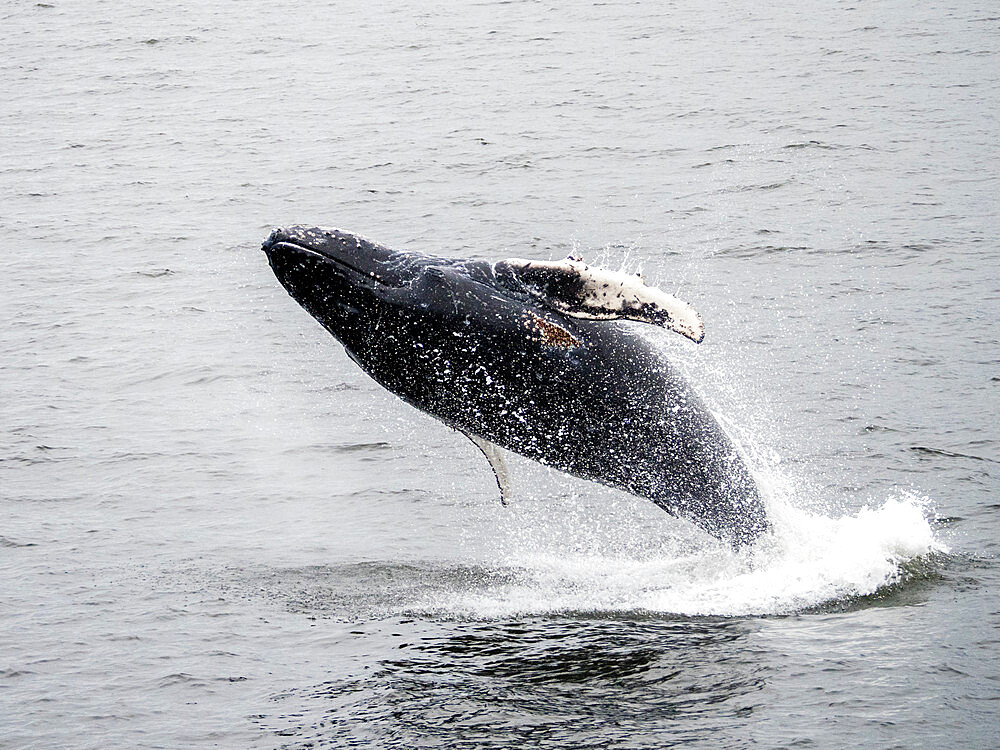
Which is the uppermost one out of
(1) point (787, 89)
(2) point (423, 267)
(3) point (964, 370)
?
(1) point (787, 89)

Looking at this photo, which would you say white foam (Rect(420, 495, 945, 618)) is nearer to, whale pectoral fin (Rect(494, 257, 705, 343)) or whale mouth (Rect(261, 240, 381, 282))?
whale pectoral fin (Rect(494, 257, 705, 343))

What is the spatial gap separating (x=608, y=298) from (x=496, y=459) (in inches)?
85.5

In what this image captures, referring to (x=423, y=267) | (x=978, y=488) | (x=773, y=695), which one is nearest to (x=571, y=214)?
(x=978, y=488)

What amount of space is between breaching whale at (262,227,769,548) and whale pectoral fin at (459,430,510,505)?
2.4 inches

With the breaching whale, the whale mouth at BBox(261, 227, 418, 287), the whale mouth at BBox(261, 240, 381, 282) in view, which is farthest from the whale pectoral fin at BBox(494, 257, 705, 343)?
the whale mouth at BBox(261, 240, 381, 282)

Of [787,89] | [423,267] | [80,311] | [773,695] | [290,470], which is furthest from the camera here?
[787,89]

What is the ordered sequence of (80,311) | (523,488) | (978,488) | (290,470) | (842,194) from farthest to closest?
(842,194), (80,311), (290,470), (523,488), (978,488)

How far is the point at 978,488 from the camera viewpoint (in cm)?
1398

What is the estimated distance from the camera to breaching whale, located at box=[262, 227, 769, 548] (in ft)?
36.4

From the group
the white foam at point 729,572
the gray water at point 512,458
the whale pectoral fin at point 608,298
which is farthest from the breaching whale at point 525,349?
the gray water at point 512,458

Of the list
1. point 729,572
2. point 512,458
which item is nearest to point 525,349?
point 729,572

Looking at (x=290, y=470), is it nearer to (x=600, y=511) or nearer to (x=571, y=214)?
(x=600, y=511)

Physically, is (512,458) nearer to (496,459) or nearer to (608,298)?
(496,459)

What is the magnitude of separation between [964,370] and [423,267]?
9001 mm
